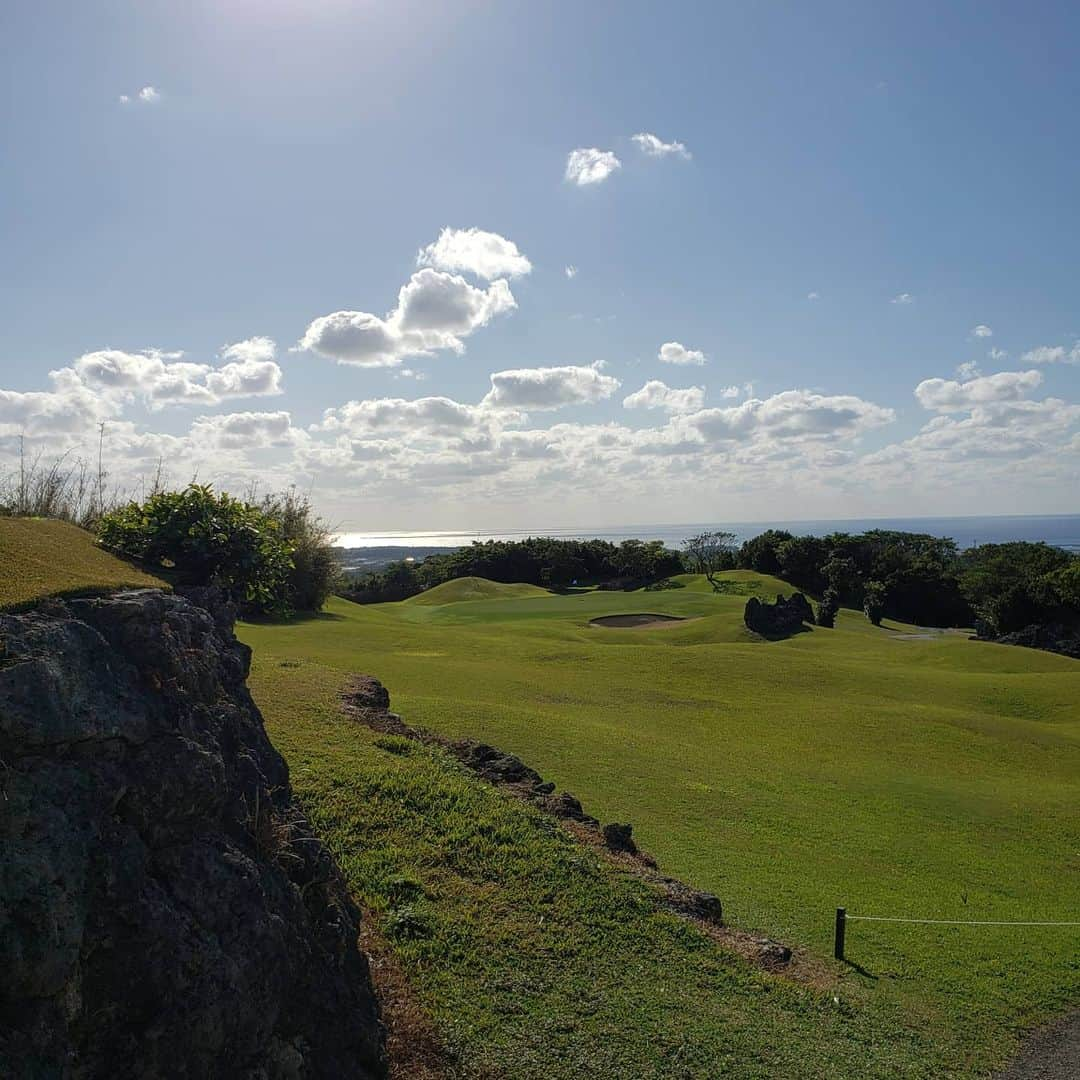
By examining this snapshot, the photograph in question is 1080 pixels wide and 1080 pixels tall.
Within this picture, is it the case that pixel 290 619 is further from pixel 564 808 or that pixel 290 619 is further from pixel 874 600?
pixel 874 600

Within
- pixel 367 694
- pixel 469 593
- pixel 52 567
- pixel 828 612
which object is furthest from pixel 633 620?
pixel 52 567

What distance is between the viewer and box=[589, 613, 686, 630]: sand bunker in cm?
5662

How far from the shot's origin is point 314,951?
6848 millimetres

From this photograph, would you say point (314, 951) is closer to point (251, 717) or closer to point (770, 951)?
point (251, 717)

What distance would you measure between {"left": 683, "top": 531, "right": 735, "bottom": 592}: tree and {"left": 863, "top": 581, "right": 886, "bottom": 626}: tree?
1920 cm

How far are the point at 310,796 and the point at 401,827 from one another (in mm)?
1359

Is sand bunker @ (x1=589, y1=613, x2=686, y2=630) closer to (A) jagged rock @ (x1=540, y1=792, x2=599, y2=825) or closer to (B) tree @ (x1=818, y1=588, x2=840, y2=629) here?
(B) tree @ (x1=818, y1=588, x2=840, y2=629)

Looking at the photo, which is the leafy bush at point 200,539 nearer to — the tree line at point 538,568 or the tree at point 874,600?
the tree at point 874,600

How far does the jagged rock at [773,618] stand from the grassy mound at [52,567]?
133ft

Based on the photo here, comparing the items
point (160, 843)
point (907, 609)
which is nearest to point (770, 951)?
point (160, 843)

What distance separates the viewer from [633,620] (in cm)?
5794

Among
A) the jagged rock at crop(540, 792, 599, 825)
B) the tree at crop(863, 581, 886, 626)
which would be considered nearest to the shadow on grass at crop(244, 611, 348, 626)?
the jagged rock at crop(540, 792, 599, 825)

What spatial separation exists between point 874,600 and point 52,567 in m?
68.7

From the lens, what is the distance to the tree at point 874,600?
65569 millimetres
